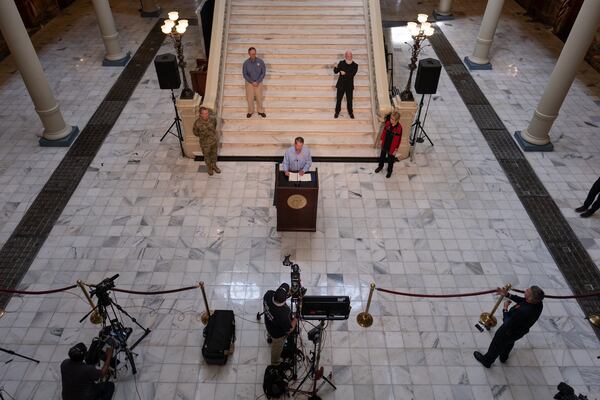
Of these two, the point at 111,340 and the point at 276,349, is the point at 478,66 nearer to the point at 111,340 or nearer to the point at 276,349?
the point at 276,349

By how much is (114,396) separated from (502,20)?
16931 millimetres

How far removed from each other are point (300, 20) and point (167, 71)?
198 inches

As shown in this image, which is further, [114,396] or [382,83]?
[382,83]

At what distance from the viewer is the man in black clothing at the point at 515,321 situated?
16.5 feet

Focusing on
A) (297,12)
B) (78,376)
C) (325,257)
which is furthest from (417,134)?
(78,376)

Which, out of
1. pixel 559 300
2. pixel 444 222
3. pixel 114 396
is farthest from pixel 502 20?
pixel 114 396

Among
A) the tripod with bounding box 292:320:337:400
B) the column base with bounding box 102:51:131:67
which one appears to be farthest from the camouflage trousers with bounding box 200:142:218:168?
the column base with bounding box 102:51:131:67

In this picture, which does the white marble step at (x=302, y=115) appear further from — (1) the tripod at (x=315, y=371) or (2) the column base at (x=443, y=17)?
(2) the column base at (x=443, y=17)

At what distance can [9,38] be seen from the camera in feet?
28.5

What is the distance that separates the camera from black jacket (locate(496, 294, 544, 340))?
5.09 m

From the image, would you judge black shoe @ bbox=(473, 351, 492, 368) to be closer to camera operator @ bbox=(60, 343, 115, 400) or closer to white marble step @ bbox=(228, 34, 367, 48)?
camera operator @ bbox=(60, 343, 115, 400)

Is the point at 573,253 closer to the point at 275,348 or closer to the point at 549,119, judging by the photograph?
the point at 549,119

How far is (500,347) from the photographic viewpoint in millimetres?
5598

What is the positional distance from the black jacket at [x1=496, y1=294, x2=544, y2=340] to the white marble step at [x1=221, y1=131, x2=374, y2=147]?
5307 mm
